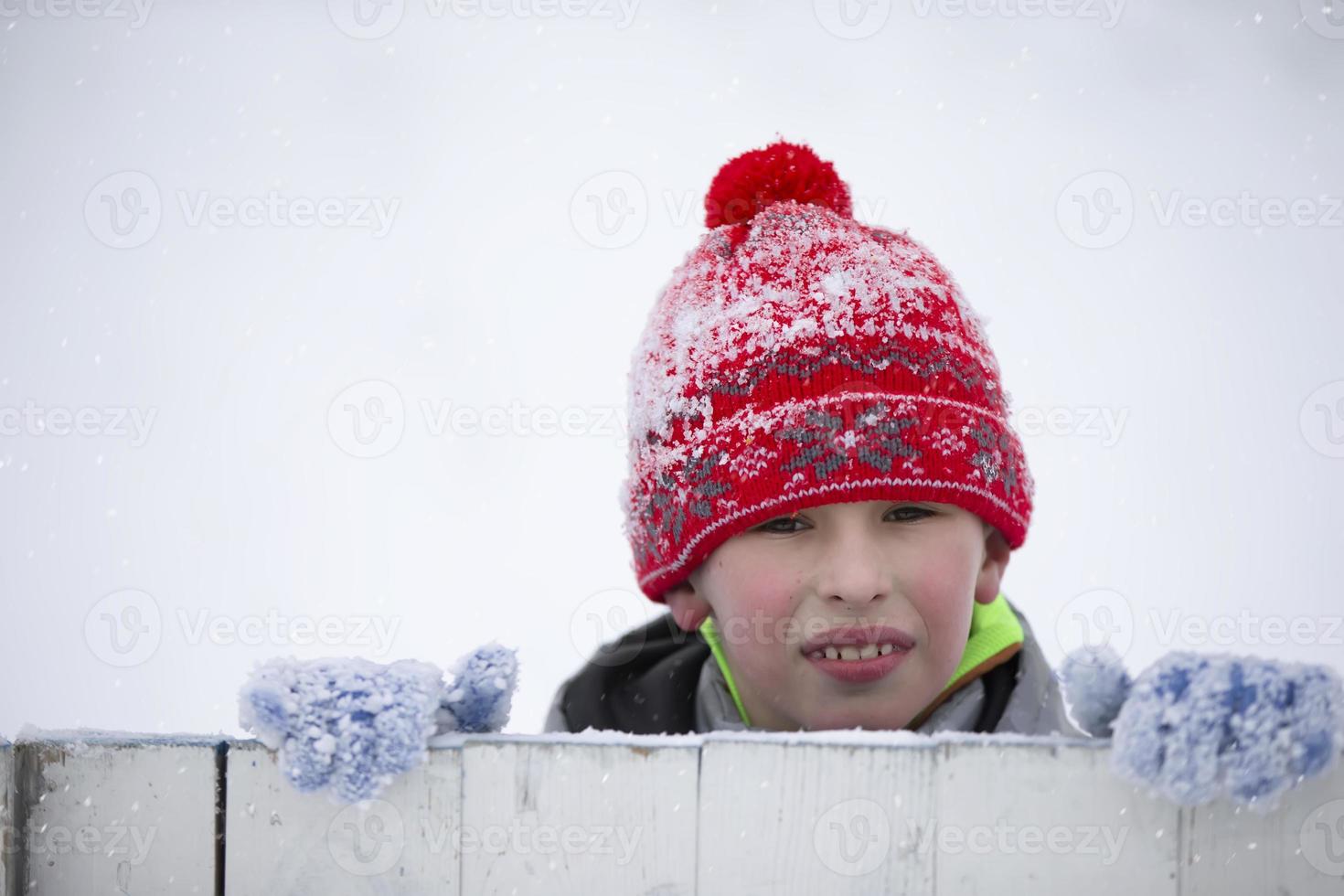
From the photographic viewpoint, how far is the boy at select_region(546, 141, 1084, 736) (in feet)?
5.70

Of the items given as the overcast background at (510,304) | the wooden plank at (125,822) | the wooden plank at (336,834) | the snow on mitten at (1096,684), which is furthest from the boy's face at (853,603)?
the overcast background at (510,304)

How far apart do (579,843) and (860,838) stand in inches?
11.6

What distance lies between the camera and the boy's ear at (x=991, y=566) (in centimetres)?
197

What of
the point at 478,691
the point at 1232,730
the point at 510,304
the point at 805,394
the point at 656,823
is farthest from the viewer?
the point at 510,304

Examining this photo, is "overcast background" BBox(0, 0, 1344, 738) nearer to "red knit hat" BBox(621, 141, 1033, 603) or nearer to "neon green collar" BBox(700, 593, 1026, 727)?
"neon green collar" BBox(700, 593, 1026, 727)

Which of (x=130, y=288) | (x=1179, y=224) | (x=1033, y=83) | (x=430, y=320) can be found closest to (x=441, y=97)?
(x=430, y=320)

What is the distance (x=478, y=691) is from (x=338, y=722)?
0.22 meters

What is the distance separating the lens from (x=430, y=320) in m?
4.29

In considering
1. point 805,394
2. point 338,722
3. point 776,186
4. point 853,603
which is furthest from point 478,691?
point 776,186

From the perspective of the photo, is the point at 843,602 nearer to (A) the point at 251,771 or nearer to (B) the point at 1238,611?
(A) the point at 251,771

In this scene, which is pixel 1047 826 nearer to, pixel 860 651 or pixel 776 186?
pixel 860 651

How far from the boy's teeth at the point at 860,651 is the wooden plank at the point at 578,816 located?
69 cm

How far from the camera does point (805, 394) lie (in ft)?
5.88

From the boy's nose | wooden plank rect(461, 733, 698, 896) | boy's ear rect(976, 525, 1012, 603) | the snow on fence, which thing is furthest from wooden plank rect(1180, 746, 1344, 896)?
boy's ear rect(976, 525, 1012, 603)
